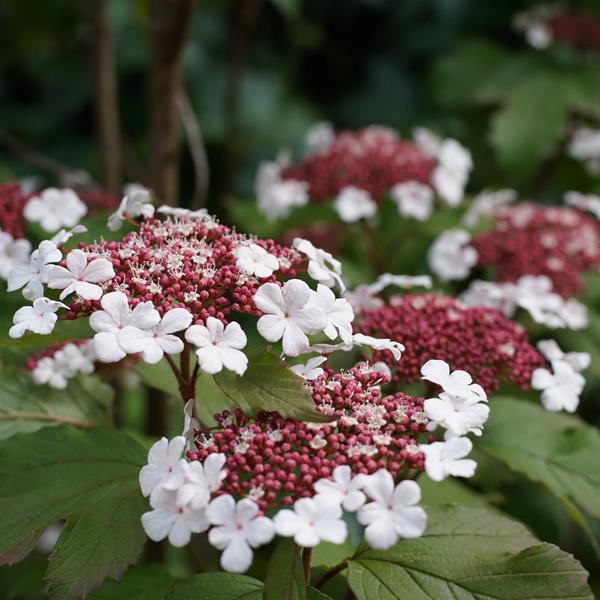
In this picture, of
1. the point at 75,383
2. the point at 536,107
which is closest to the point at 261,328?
the point at 75,383

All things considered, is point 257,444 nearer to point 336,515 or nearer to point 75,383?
point 336,515

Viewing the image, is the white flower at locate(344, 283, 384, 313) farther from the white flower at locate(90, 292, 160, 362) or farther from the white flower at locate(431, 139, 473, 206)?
the white flower at locate(431, 139, 473, 206)

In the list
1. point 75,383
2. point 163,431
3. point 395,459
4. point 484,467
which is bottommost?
point 163,431

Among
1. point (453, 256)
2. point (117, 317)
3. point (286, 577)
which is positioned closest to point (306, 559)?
point (286, 577)

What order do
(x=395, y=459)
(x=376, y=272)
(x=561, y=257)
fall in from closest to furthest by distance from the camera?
(x=395, y=459), (x=561, y=257), (x=376, y=272)

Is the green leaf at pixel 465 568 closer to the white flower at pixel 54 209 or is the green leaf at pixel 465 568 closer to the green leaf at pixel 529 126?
the white flower at pixel 54 209
